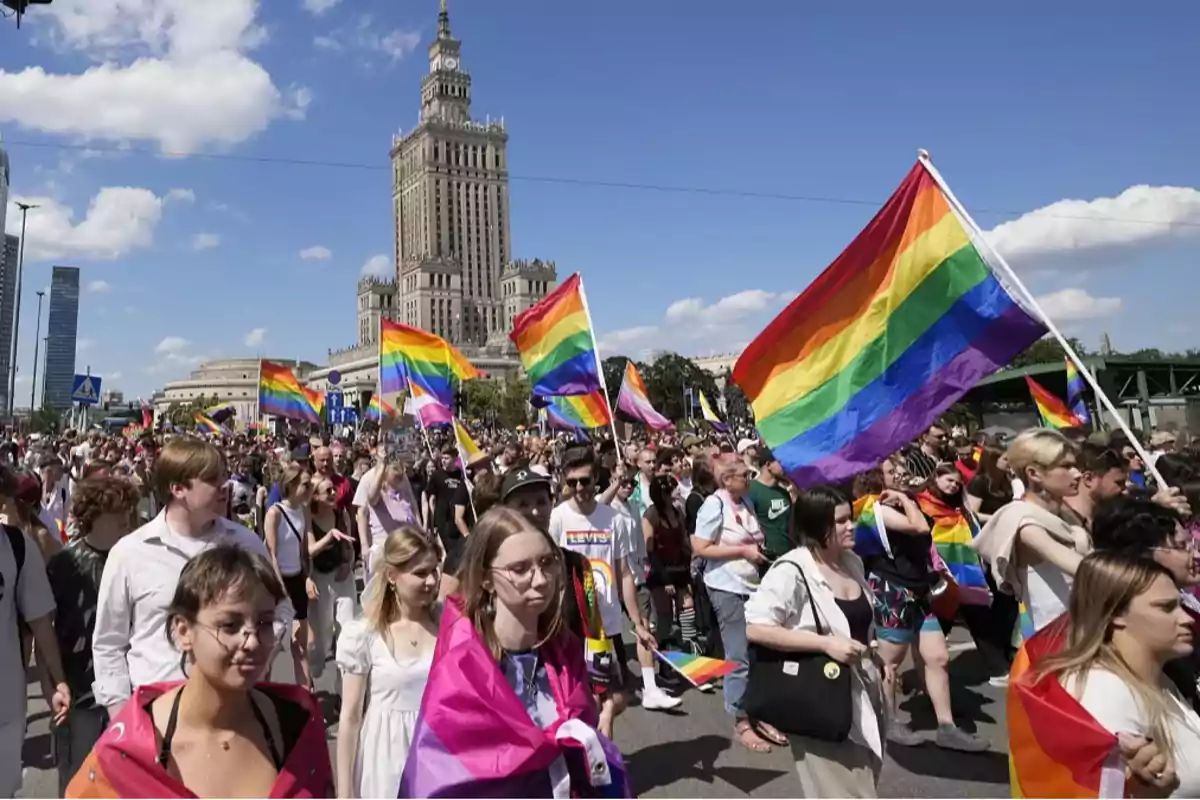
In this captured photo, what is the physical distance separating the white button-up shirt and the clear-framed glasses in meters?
1.24

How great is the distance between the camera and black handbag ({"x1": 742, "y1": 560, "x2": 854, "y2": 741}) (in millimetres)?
3135

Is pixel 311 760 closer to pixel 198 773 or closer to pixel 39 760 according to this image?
pixel 198 773

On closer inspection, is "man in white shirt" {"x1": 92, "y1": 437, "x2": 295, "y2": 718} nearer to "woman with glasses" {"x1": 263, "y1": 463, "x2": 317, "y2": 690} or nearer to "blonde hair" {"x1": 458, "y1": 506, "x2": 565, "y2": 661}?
"blonde hair" {"x1": 458, "y1": 506, "x2": 565, "y2": 661}

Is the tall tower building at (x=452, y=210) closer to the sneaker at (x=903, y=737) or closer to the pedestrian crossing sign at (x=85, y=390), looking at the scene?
the pedestrian crossing sign at (x=85, y=390)

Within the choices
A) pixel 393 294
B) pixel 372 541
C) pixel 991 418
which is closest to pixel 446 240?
pixel 393 294

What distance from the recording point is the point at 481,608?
96.0 inches

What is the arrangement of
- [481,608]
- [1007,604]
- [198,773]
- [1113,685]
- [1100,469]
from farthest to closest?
[1007,604], [1100,469], [481,608], [1113,685], [198,773]

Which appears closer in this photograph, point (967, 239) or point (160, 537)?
point (160, 537)

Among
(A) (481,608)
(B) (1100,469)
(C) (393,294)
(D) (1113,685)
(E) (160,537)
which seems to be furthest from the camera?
(C) (393,294)

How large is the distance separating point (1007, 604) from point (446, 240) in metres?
135

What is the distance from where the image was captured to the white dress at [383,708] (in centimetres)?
311

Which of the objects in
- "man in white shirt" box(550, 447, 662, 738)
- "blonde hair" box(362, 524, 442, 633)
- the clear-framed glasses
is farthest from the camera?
"man in white shirt" box(550, 447, 662, 738)

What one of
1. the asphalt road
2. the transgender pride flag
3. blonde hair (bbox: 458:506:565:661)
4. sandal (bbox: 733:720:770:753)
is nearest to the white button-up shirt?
the asphalt road

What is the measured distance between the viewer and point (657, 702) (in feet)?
19.4
